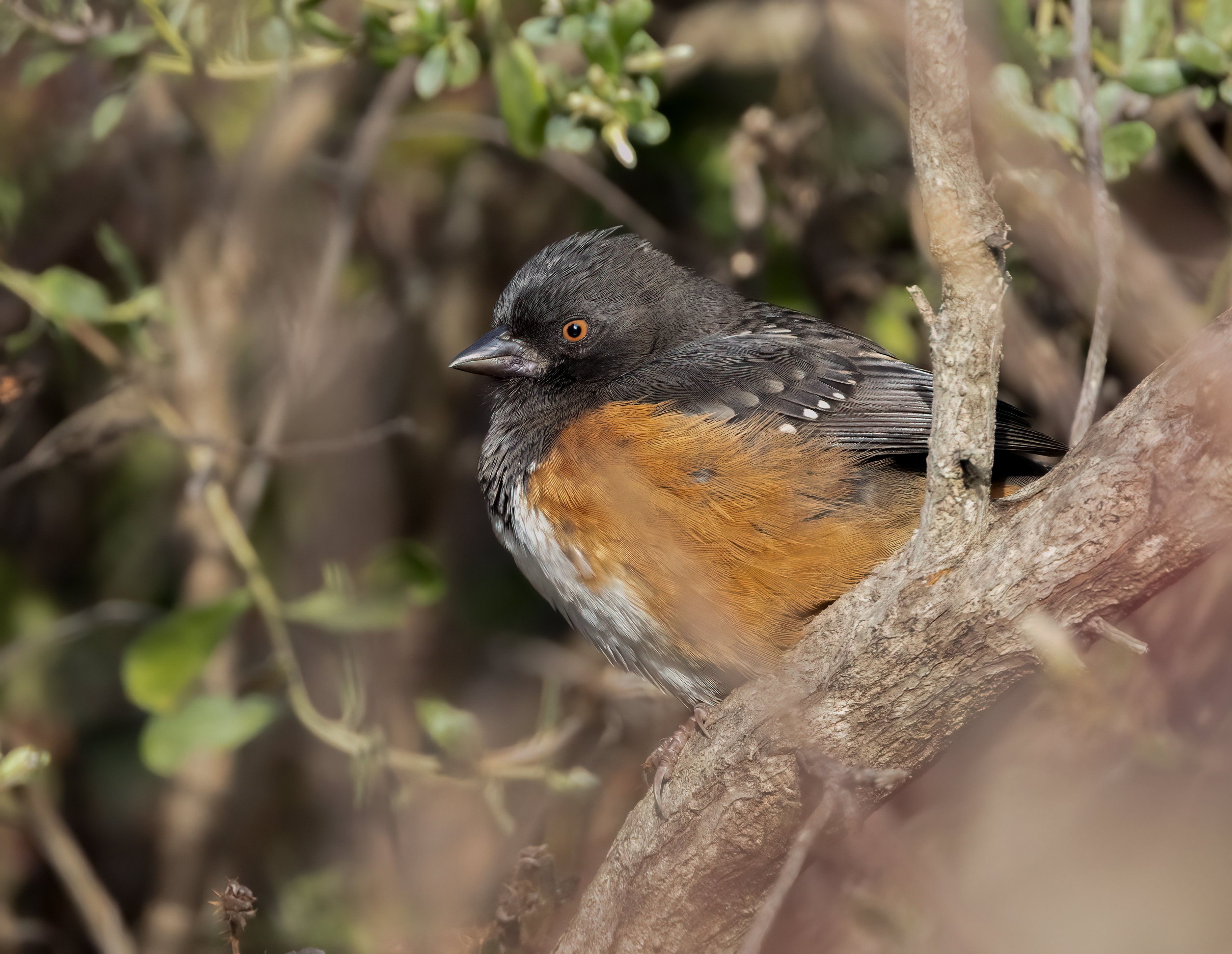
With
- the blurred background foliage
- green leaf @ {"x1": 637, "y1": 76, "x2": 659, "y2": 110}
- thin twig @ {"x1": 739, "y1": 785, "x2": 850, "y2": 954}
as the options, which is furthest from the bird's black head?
thin twig @ {"x1": 739, "y1": 785, "x2": 850, "y2": 954}

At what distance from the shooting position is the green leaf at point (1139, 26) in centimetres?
265

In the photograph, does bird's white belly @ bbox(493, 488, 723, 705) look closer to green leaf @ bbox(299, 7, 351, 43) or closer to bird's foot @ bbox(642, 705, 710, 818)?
bird's foot @ bbox(642, 705, 710, 818)

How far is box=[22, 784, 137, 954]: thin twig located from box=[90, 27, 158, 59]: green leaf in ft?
6.91

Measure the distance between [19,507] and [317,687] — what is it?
122 cm

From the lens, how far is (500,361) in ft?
9.85

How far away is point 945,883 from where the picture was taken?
4.99 feet

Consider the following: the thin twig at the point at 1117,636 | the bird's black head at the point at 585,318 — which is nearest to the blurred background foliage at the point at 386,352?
the bird's black head at the point at 585,318

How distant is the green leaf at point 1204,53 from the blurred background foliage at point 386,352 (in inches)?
0.4

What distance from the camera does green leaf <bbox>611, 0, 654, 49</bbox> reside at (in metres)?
2.59

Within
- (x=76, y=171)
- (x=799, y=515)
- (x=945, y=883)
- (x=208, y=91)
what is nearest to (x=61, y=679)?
(x=76, y=171)

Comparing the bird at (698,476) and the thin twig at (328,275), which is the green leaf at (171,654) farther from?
the bird at (698,476)

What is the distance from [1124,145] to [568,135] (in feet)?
4.19

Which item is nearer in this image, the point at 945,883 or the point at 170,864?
the point at 945,883

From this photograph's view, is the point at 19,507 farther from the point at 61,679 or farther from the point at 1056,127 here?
the point at 1056,127
